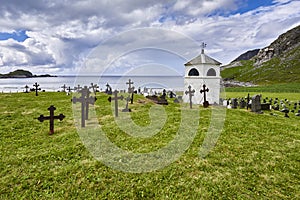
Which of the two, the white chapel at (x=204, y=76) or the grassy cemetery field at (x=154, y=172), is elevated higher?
the white chapel at (x=204, y=76)

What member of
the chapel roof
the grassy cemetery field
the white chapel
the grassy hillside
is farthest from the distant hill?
the grassy cemetery field

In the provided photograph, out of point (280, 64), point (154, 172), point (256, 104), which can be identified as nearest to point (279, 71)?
point (280, 64)

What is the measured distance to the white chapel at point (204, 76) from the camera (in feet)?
71.5

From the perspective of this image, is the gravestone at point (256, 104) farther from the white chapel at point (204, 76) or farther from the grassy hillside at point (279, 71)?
the grassy hillside at point (279, 71)

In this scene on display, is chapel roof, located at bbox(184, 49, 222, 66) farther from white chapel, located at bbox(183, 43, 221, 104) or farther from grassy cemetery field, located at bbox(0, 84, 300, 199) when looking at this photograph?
grassy cemetery field, located at bbox(0, 84, 300, 199)

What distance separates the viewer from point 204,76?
21.7m

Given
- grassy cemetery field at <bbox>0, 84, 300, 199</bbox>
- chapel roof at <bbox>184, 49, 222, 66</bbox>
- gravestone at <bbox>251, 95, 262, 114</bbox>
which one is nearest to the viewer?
grassy cemetery field at <bbox>0, 84, 300, 199</bbox>

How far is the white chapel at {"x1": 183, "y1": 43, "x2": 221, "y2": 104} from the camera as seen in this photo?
21797mm

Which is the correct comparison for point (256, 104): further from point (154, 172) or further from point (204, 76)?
point (154, 172)

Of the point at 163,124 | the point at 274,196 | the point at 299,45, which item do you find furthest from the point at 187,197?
the point at 299,45

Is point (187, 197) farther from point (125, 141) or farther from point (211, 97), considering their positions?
point (211, 97)

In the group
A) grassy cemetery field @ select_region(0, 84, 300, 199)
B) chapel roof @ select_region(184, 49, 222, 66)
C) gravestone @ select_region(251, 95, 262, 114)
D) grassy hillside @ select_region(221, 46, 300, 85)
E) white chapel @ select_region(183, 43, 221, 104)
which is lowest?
grassy cemetery field @ select_region(0, 84, 300, 199)

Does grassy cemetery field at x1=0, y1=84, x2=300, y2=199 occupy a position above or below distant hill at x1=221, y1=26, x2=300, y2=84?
below

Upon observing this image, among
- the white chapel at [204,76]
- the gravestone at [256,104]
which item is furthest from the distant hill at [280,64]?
the gravestone at [256,104]
